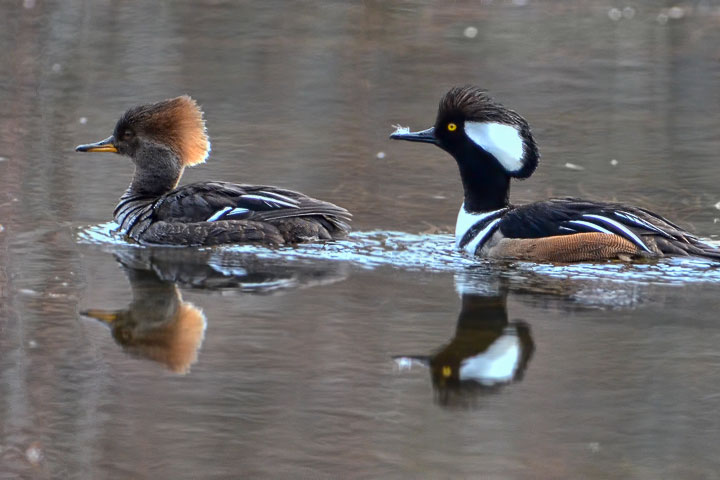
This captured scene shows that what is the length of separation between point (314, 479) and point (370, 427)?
0.55 metres

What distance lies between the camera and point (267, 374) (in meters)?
5.79

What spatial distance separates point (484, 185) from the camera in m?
8.46

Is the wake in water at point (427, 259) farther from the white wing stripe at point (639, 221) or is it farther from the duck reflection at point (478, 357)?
the duck reflection at point (478, 357)

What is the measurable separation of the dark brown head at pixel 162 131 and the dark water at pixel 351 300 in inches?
21.7

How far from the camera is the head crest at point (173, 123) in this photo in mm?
8961

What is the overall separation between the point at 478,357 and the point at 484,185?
249 centimetres

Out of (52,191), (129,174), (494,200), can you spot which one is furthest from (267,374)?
(129,174)

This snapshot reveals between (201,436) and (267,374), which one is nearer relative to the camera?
(201,436)

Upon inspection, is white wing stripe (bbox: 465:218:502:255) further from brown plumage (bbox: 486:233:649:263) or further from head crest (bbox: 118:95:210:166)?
head crest (bbox: 118:95:210:166)

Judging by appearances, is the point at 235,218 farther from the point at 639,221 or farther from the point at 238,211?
the point at 639,221

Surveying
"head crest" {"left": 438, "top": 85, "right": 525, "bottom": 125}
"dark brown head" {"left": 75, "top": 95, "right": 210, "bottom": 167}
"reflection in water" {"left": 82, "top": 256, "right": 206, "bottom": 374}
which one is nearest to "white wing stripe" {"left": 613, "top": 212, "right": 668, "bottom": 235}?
"head crest" {"left": 438, "top": 85, "right": 525, "bottom": 125}

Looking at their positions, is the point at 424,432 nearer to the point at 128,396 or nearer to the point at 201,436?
the point at 201,436

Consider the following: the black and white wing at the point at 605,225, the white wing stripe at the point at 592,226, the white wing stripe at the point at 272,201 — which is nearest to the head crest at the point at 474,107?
the black and white wing at the point at 605,225

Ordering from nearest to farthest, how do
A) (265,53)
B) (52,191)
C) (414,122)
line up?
(52,191), (414,122), (265,53)
